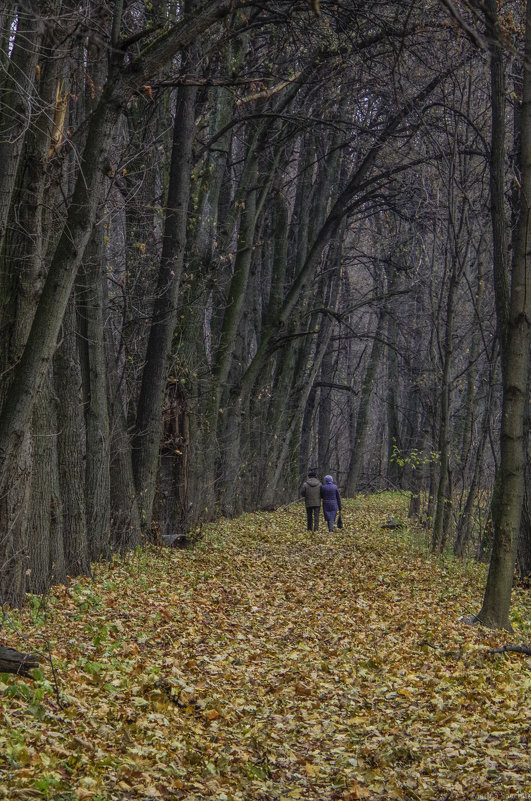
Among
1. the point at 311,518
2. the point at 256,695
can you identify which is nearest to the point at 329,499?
the point at 311,518

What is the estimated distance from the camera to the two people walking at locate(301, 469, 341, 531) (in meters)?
19.8

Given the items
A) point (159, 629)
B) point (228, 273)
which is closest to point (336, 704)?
point (159, 629)

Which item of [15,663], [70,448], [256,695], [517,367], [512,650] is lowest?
[256,695]

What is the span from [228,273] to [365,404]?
10491 mm

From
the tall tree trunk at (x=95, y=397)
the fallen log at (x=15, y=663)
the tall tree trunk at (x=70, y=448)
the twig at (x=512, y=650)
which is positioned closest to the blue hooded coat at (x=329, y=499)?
the tall tree trunk at (x=95, y=397)

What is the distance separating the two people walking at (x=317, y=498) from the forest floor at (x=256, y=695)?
295 inches

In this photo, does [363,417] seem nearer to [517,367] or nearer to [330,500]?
[330,500]

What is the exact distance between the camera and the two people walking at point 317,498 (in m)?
19.8

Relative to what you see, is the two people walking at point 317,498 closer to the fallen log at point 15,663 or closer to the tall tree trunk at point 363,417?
the tall tree trunk at point 363,417

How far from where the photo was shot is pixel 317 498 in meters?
20.0

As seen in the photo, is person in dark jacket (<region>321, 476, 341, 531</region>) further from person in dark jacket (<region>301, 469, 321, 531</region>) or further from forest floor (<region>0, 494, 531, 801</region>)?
forest floor (<region>0, 494, 531, 801</region>)

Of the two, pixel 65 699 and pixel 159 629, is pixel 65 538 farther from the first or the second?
pixel 65 699

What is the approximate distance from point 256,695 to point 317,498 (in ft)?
42.8

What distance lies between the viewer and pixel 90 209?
299 inches
